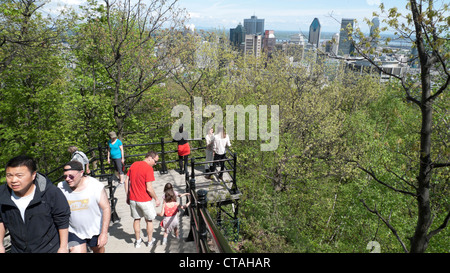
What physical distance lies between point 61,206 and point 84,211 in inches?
18.7

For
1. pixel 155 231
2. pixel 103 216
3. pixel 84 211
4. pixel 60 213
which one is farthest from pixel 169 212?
pixel 60 213

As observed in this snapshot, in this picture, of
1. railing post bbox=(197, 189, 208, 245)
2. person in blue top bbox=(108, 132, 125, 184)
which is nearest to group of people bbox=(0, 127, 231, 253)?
railing post bbox=(197, 189, 208, 245)

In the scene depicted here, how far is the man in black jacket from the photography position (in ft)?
8.86

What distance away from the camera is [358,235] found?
14.6 metres

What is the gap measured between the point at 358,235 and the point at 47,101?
19.5 m

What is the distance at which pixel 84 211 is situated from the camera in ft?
11.1

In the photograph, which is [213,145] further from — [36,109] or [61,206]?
[36,109]

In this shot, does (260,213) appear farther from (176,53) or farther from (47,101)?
(47,101)

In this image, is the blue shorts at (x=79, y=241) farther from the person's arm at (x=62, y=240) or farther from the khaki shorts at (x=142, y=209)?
the khaki shorts at (x=142, y=209)

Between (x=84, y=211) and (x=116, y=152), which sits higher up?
(x=84, y=211)

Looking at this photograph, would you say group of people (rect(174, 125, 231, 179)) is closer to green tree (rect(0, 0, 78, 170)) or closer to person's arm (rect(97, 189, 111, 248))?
person's arm (rect(97, 189, 111, 248))

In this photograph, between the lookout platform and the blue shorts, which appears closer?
the blue shorts
